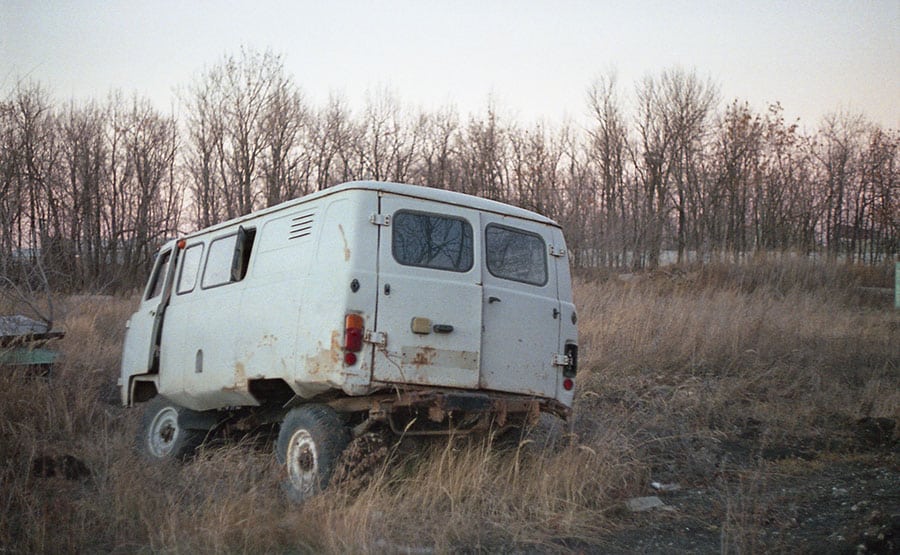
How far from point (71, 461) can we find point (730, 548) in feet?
16.0

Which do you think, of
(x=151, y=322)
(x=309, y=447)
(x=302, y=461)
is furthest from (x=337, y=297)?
(x=151, y=322)

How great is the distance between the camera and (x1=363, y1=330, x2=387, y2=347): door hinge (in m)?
5.56

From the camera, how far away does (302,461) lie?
5.98 meters

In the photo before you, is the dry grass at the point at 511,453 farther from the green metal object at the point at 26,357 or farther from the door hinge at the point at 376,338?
the door hinge at the point at 376,338

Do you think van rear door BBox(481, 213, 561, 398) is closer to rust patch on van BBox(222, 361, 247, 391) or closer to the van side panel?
the van side panel

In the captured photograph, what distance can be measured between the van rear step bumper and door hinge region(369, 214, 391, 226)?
122 cm

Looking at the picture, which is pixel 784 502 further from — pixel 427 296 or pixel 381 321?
pixel 381 321

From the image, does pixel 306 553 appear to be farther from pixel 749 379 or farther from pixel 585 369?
pixel 749 379

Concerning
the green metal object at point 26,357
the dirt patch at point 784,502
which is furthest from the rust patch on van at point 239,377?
the green metal object at point 26,357

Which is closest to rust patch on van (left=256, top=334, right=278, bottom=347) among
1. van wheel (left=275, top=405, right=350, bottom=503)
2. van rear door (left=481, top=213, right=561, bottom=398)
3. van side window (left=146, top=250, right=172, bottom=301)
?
van wheel (left=275, top=405, right=350, bottom=503)

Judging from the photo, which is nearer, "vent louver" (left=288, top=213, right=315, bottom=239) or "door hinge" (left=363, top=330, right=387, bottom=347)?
"door hinge" (left=363, top=330, right=387, bottom=347)

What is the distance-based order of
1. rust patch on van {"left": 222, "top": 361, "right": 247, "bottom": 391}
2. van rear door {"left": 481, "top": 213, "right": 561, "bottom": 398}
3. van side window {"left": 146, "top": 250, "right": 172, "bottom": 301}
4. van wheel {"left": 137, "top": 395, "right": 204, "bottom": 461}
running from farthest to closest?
1. van side window {"left": 146, "top": 250, "right": 172, "bottom": 301}
2. van wheel {"left": 137, "top": 395, "right": 204, "bottom": 461}
3. rust patch on van {"left": 222, "top": 361, "right": 247, "bottom": 391}
4. van rear door {"left": 481, "top": 213, "right": 561, "bottom": 398}

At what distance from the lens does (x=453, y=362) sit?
19.4 feet

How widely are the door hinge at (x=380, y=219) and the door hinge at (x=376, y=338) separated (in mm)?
805
